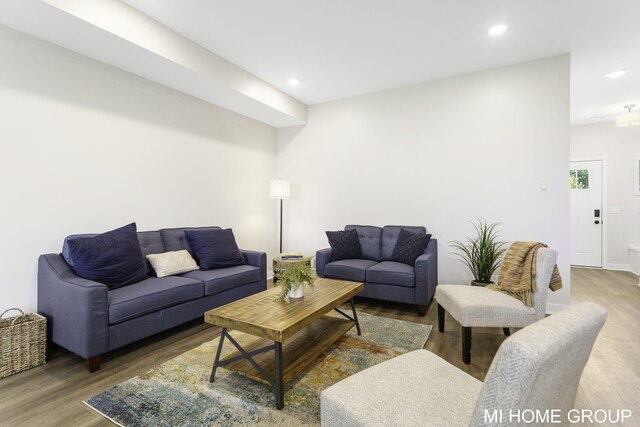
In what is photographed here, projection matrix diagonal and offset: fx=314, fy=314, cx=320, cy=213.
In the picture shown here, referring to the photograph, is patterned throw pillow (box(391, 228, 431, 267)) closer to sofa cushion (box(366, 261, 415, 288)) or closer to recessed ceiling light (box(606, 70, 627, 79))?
sofa cushion (box(366, 261, 415, 288))

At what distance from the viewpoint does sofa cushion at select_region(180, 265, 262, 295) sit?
120 inches

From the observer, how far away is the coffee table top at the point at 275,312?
1856 mm

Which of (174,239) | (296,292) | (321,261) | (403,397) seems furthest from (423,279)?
(174,239)

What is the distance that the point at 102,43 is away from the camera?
2674mm

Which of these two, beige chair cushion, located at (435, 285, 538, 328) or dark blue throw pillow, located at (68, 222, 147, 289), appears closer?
beige chair cushion, located at (435, 285, 538, 328)

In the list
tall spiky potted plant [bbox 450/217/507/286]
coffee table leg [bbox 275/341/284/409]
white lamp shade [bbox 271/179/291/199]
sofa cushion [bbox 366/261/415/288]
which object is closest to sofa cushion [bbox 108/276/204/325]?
coffee table leg [bbox 275/341/284/409]

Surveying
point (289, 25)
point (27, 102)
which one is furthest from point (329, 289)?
point (27, 102)

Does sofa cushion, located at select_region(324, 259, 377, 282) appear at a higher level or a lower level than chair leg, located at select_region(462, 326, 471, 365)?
higher

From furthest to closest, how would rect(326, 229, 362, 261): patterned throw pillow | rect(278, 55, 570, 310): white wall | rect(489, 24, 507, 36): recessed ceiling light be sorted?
rect(326, 229, 362, 261): patterned throw pillow
rect(278, 55, 570, 310): white wall
rect(489, 24, 507, 36): recessed ceiling light

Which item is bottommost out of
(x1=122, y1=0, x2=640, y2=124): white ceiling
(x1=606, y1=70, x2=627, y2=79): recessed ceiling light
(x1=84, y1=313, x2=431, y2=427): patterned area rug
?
(x1=84, y1=313, x2=431, y2=427): patterned area rug

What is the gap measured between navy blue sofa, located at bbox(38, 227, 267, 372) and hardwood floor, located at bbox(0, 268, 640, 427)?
6.4 inches

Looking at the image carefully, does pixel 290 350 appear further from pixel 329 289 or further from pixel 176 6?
pixel 176 6

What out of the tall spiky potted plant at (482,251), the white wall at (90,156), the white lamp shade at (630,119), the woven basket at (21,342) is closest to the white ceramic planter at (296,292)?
the woven basket at (21,342)

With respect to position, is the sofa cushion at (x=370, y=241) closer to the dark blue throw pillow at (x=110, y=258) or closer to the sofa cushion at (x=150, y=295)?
the sofa cushion at (x=150, y=295)
